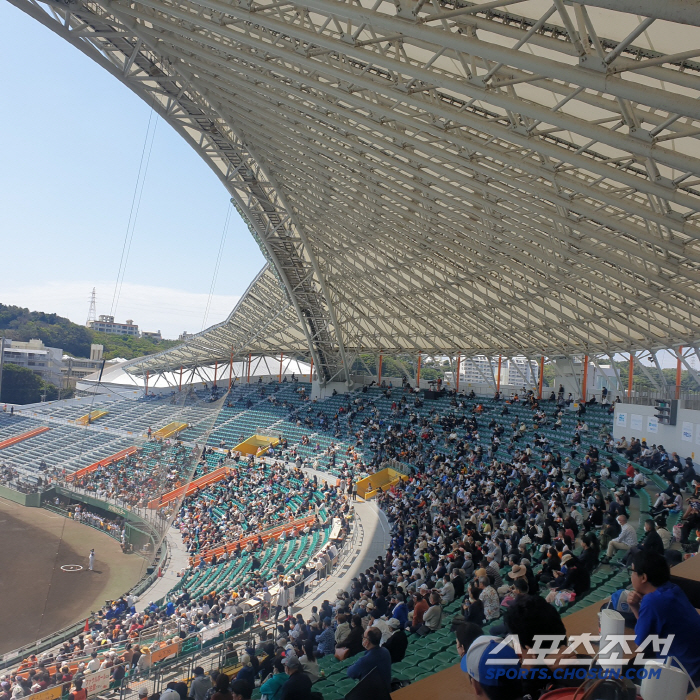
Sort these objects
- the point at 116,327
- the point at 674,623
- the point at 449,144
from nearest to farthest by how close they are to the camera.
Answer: the point at 674,623 < the point at 449,144 < the point at 116,327

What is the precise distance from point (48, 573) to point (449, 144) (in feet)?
40.8

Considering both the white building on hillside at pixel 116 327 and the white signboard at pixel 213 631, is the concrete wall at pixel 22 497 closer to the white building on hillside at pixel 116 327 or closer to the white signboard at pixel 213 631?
the white signboard at pixel 213 631

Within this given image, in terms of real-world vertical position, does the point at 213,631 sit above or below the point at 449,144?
below

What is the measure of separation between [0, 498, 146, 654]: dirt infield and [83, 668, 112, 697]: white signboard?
79cm

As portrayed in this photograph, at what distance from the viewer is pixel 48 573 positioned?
310 inches

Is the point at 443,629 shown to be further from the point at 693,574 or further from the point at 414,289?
the point at 414,289

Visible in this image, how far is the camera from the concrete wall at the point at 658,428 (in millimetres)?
17406

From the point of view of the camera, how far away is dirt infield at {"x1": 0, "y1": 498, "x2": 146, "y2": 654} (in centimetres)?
741

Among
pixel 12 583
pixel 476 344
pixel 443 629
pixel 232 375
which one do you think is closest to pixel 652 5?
pixel 443 629

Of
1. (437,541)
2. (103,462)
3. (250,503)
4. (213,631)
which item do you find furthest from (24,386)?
(250,503)

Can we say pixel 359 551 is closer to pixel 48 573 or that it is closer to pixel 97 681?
pixel 97 681

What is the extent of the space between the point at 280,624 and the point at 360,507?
43.3ft

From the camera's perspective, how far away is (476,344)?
1341 inches

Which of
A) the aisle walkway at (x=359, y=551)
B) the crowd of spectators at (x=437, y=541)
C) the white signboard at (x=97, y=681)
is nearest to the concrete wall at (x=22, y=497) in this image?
the crowd of spectators at (x=437, y=541)
